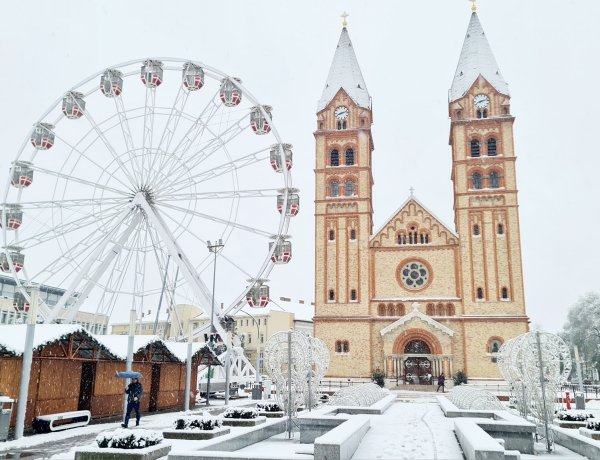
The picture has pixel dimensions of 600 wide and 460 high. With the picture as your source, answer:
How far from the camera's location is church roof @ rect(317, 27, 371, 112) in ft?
198

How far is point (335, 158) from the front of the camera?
58812mm

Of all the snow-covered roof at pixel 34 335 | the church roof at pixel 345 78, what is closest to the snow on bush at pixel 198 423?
the snow-covered roof at pixel 34 335

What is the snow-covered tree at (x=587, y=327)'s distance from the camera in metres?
68.2

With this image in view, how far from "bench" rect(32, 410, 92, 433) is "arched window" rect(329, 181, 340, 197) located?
39300mm

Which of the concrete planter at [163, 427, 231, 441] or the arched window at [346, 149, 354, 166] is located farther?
the arched window at [346, 149, 354, 166]

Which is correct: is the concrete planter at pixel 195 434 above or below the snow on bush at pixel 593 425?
below

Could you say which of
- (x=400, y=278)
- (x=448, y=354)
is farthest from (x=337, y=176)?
(x=448, y=354)

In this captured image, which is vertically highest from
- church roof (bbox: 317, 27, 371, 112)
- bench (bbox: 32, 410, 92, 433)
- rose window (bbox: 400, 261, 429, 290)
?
church roof (bbox: 317, 27, 371, 112)

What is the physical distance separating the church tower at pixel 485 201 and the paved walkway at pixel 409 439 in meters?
29.7

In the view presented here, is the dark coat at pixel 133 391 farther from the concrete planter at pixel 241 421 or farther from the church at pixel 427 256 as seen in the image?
the church at pixel 427 256

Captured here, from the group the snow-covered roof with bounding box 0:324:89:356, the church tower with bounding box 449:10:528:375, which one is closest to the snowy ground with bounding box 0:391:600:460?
the snow-covered roof with bounding box 0:324:89:356

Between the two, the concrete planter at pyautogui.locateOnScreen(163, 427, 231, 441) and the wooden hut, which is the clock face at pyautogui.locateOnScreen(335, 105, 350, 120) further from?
the concrete planter at pyautogui.locateOnScreen(163, 427, 231, 441)

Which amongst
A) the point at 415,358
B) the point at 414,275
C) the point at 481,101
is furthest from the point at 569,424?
the point at 481,101

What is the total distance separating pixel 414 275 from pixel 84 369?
36.3 meters
